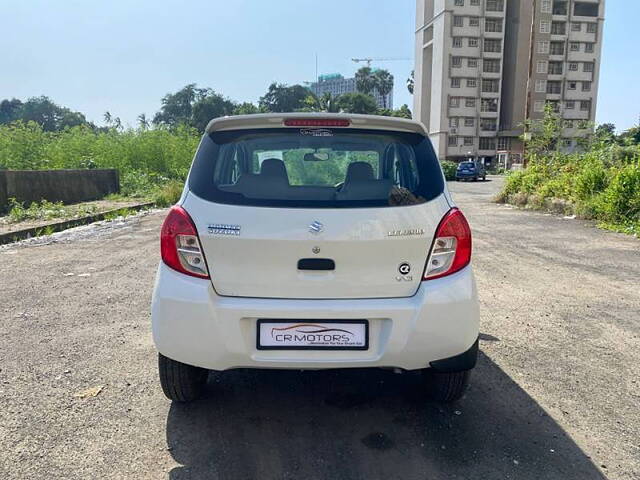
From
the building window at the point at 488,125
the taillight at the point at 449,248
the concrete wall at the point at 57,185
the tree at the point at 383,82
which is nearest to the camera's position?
the taillight at the point at 449,248

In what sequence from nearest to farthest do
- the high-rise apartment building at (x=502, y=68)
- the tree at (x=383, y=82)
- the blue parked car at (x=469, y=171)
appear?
1. the blue parked car at (x=469, y=171)
2. the high-rise apartment building at (x=502, y=68)
3. the tree at (x=383, y=82)

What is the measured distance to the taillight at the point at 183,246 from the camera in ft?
8.24

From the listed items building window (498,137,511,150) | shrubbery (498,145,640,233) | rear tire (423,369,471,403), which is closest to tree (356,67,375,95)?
building window (498,137,511,150)

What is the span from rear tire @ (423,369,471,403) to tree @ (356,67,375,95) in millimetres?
109122

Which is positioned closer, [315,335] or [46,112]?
[315,335]

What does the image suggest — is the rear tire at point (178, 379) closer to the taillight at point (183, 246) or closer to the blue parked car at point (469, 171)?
the taillight at point (183, 246)

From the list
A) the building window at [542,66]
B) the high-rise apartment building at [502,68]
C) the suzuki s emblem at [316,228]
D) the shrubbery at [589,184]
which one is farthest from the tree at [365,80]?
the suzuki s emblem at [316,228]

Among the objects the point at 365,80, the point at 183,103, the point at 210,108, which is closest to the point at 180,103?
the point at 183,103

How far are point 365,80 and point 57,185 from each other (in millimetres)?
100793

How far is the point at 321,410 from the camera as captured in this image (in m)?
2.97

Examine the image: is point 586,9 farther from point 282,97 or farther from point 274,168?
point 274,168

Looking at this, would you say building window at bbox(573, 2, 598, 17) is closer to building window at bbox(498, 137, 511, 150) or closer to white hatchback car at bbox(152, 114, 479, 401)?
building window at bbox(498, 137, 511, 150)

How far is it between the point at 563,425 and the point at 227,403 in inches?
76.9

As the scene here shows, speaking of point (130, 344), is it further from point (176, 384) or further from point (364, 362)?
point (364, 362)
